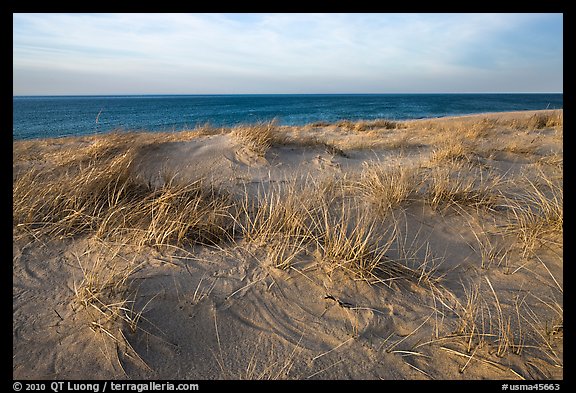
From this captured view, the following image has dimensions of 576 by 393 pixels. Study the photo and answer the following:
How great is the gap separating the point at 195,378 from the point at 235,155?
5.02 m

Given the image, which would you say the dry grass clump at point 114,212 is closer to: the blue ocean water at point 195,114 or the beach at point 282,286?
the beach at point 282,286

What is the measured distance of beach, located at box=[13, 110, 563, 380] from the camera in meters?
2.00

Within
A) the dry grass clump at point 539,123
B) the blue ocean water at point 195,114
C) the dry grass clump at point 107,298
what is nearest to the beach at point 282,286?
the dry grass clump at point 107,298

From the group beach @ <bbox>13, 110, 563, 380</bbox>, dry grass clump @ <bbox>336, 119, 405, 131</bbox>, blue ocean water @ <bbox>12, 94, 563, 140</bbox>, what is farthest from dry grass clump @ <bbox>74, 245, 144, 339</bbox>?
dry grass clump @ <bbox>336, 119, 405, 131</bbox>

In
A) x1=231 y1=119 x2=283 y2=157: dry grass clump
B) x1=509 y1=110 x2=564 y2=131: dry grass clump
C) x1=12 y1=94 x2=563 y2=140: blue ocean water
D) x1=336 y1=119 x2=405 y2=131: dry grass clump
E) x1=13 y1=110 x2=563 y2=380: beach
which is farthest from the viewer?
x1=12 y1=94 x2=563 y2=140: blue ocean water

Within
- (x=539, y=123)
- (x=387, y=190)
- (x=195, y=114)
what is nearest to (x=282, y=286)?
(x=387, y=190)

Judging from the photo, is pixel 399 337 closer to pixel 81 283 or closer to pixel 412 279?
pixel 412 279

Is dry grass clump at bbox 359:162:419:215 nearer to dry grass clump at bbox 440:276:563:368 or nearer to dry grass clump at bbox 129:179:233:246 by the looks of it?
dry grass clump at bbox 440:276:563:368

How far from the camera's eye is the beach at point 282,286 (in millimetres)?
1998

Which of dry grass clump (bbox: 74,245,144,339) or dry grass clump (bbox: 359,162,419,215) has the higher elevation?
dry grass clump (bbox: 359,162,419,215)
